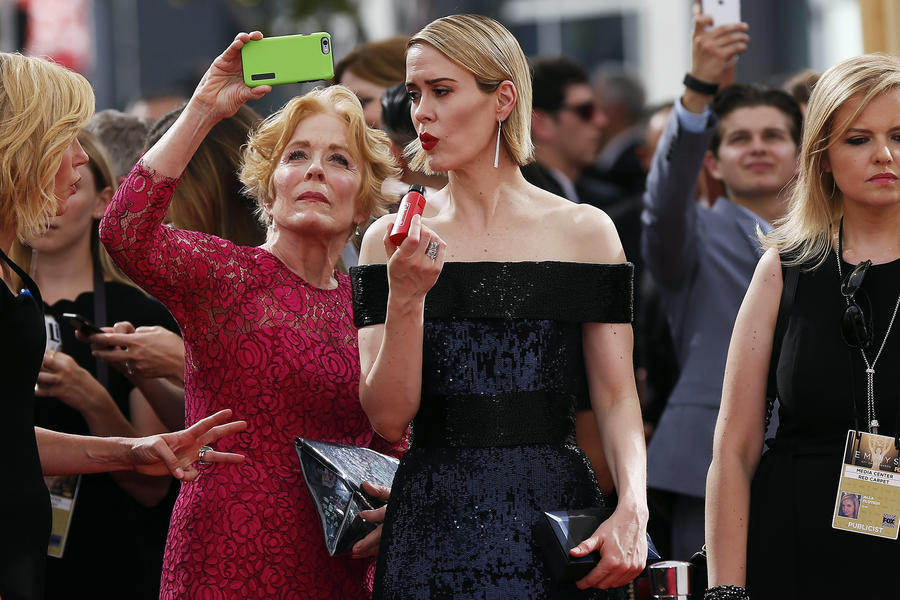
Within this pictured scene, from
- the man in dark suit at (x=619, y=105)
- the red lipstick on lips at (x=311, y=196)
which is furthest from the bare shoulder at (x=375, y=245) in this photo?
the man in dark suit at (x=619, y=105)

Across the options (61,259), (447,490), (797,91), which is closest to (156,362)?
(61,259)

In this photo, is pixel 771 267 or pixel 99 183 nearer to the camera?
pixel 771 267

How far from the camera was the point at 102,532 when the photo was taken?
13.2 ft

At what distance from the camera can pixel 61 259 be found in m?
4.31

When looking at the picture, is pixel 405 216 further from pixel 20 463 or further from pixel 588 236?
pixel 20 463

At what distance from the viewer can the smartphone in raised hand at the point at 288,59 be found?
315 centimetres

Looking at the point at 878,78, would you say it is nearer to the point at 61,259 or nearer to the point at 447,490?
the point at 447,490

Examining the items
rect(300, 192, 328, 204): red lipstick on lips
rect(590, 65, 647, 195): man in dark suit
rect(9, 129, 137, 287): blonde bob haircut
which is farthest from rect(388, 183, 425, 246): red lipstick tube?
rect(590, 65, 647, 195): man in dark suit

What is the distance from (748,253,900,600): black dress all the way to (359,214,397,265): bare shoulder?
3.35ft

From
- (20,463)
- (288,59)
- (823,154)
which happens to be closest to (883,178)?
(823,154)

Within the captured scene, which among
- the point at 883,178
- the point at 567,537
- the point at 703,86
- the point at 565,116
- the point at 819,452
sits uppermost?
the point at 565,116

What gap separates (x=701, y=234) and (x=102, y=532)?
241 centimetres

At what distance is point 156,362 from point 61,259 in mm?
652

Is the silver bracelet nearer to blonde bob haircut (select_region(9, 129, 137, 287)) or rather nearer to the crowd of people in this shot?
the crowd of people
